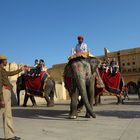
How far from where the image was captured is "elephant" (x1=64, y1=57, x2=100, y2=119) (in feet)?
28.3

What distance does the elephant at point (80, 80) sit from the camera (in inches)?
340

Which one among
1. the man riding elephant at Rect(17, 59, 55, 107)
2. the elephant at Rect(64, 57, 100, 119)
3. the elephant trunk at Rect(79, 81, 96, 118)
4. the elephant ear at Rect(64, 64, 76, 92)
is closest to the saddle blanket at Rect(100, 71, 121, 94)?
the man riding elephant at Rect(17, 59, 55, 107)

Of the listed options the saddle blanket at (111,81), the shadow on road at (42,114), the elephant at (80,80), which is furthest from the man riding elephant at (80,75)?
the saddle blanket at (111,81)

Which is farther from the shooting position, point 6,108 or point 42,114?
point 42,114

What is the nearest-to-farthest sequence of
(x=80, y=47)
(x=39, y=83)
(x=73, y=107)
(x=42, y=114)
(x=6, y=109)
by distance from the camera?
(x=6, y=109)
(x=73, y=107)
(x=80, y=47)
(x=42, y=114)
(x=39, y=83)

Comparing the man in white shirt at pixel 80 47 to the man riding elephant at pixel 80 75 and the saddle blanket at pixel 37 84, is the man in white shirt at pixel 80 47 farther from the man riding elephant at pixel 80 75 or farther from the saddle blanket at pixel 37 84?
the saddle blanket at pixel 37 84

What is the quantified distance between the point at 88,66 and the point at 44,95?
20.6 ft

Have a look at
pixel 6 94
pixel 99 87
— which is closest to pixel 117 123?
pixel 6 94

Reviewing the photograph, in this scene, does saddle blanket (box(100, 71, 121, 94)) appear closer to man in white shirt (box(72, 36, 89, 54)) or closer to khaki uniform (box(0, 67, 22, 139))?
man in white shirt (box(72, 36, 89, 54))

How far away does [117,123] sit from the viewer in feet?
24.9

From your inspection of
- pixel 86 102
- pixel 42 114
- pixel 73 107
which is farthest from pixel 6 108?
pixel 42 114

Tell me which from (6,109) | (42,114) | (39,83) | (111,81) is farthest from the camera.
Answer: (39,83)

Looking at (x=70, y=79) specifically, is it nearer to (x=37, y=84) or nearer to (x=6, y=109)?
(x=6, y=109)

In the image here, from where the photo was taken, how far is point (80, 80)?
873 centimetres
